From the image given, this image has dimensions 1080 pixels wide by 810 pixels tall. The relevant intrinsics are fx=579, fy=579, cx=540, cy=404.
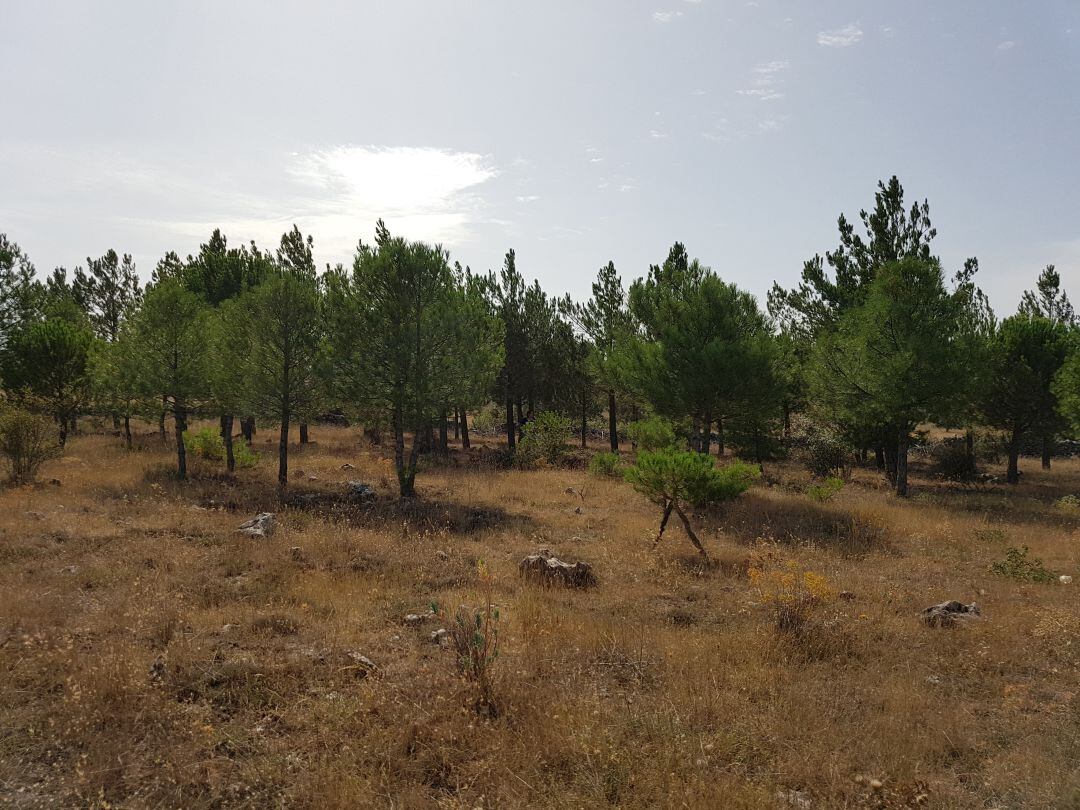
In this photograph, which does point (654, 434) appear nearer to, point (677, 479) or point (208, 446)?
point (677, 479)

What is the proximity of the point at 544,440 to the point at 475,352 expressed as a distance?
387 inches

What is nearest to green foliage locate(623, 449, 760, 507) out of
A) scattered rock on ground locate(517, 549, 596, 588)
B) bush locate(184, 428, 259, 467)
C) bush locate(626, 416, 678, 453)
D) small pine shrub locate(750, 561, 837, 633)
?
scattered rock on ground locate(517, 549, 596, 588)

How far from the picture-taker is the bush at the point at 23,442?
56.6 ft

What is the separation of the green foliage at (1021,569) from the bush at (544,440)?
18.0m

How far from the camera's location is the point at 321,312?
18.5 metres

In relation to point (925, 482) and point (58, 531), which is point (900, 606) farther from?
point (925, 482)

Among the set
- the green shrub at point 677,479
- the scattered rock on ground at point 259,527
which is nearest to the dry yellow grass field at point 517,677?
the scattered rock on ground at point 259,527

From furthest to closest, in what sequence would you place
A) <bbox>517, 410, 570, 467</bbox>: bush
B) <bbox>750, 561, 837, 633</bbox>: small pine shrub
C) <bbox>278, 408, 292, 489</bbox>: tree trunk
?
1. <bbox>517, 410, 570, 467</bbox>: bush
2. <bbox>278, 408, 292, 489</bbox>: tree trunk
3. <bbox>750, 561, 837, 633</bbox>: small pine shrub

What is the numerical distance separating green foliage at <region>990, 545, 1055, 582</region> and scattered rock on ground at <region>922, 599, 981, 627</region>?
3.03 m

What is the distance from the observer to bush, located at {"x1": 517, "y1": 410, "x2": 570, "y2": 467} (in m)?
27.0

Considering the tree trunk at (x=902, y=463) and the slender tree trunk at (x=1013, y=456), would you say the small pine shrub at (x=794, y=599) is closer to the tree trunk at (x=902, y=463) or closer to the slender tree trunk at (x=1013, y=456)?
the tree trunk at (x=902, y=463)

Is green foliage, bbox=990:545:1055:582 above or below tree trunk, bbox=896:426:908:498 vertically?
below

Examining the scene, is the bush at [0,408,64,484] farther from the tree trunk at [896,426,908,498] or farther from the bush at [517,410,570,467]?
the tree trunk at [896,426,908,498]

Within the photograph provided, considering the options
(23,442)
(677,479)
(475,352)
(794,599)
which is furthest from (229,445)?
(794,599)
